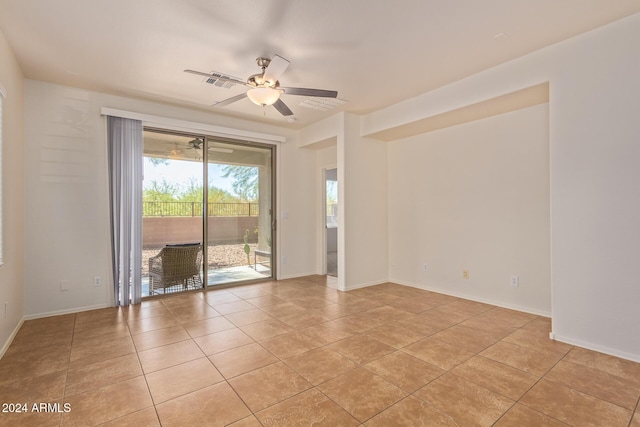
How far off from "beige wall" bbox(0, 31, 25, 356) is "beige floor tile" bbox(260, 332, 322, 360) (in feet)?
7.71

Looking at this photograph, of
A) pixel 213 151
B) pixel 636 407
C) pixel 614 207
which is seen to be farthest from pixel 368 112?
pixel 636 407

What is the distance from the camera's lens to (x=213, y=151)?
5.04m

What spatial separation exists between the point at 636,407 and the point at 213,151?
17.6 feet

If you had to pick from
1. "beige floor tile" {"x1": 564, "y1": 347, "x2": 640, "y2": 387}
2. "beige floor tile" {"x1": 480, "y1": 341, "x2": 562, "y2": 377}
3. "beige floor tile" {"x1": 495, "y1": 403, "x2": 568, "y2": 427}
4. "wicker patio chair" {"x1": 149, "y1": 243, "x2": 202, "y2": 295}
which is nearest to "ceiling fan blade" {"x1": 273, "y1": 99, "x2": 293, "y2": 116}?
"wicker patio chair" {"x1": 149, "y1": 243, "x2": 202, "y2": 295}

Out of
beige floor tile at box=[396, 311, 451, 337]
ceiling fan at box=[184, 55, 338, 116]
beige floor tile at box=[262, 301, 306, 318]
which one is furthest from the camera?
beige floor tile at box=[262, 301, 306, 318]

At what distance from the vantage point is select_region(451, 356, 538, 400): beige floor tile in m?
2.11

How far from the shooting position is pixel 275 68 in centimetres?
294

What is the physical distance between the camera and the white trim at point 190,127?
4074mm

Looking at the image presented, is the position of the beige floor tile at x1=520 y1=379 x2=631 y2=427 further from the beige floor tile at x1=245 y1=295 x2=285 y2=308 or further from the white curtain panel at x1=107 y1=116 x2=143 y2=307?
the white curtain panel at x1=107 y1=116 x2=143 y2=307

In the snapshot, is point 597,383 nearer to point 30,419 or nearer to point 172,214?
point 30,419

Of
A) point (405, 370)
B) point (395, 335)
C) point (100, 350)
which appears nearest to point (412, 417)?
point (405, 370)

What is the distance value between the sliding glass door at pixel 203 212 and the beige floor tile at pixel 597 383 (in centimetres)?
433

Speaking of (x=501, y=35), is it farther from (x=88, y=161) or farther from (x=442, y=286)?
(x=88, y=161)

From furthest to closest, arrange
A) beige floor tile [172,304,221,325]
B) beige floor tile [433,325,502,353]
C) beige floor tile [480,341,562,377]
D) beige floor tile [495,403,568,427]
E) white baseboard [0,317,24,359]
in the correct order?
beige floor tile [172,304,221,325] → beige floor tile [433,325,502,353] → white baseboard [0,317,24,359] → beige floor tile [480,341,562,377] → beige floor tile [495,403,568,427]
